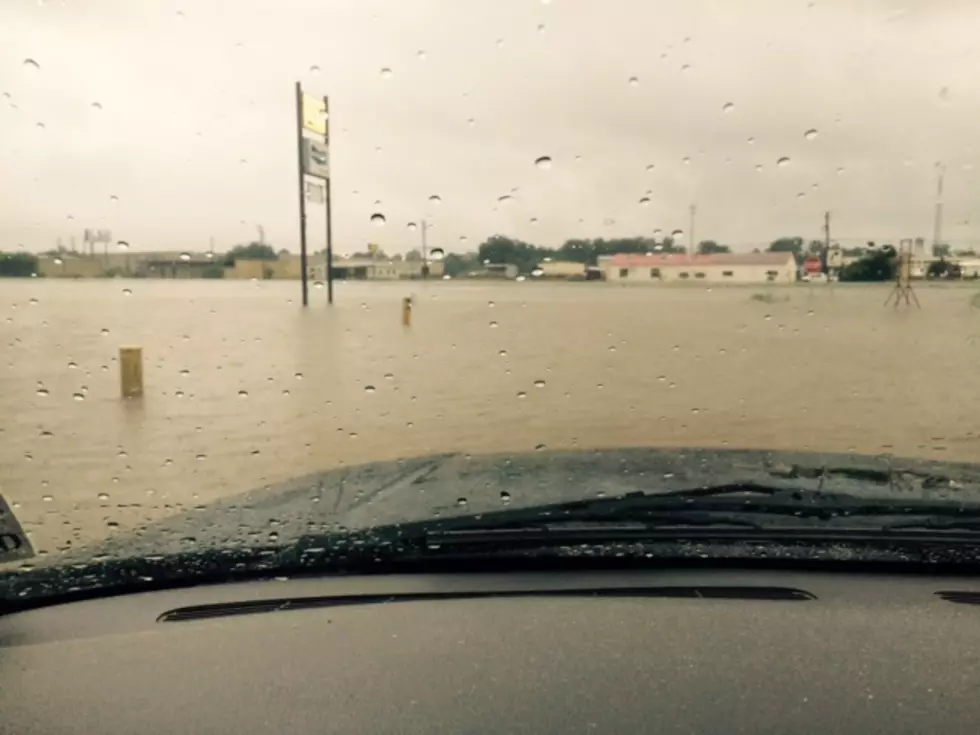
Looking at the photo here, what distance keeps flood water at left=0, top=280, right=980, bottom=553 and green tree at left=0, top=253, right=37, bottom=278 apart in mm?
769

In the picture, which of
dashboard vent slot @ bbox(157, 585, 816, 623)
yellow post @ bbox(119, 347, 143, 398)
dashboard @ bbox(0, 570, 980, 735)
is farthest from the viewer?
yellow post @ bbox(119, 347, 143, 398)

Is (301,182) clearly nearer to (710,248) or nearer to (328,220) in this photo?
(328,220)

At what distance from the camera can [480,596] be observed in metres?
4.02

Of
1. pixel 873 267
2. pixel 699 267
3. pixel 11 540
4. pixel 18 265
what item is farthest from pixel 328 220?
pixel 873 267

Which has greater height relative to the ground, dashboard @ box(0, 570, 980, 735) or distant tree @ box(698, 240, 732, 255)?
distant tree @ box(698, 240, 732, 255)

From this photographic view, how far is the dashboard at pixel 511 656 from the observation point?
9.96ft

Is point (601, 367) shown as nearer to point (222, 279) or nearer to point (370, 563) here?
point (222, 279)

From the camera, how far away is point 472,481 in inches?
199

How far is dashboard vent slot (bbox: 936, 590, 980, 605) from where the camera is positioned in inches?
156

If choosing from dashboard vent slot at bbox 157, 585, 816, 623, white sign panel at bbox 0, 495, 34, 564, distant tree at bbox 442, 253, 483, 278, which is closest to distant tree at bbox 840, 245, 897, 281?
distant tree at bbox 442, 253, 483, 278

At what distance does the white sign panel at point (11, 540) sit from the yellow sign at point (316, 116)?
3786 mm

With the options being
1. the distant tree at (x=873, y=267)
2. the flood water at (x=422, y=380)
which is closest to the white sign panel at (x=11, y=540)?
the flood water at (x=422, y=380)

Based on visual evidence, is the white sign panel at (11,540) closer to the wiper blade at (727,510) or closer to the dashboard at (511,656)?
the dashboard at (511,656)

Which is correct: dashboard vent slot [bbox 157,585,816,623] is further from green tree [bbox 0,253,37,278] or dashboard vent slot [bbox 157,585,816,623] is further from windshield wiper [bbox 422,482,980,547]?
green tree [bbox 0,253,37,278]
